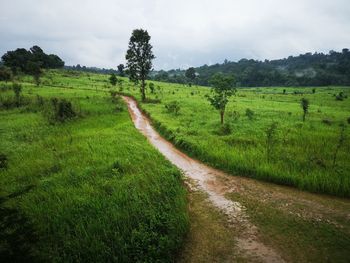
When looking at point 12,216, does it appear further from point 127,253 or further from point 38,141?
point 38,141

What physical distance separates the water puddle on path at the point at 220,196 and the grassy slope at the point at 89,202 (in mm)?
1386

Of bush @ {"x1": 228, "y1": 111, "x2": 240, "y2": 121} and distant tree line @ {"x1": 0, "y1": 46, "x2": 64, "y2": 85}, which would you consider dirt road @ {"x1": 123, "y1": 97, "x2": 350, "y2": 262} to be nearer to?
bush @ {"x1": 228, "y1": 111, "x2": 240, "y2": 121}

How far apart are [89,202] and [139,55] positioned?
122 ft

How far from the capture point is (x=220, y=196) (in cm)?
1120

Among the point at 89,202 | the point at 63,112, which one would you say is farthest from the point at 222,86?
the point at 89,202

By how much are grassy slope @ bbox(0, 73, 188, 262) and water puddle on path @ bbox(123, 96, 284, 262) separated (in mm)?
1386

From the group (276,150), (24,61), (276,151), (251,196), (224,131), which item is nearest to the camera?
(251,196)

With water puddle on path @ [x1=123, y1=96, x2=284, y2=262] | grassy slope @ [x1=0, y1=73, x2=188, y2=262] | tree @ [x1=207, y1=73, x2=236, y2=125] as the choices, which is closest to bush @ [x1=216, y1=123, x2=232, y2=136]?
tree @ [x1=207, y1=73, x2=236, y2=125]

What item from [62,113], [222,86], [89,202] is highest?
[222,86]

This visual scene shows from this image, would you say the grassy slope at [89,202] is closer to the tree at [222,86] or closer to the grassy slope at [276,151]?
the grassy slope at [276,151]

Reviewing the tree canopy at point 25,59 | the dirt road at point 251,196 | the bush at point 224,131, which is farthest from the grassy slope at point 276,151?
the tree canopy at point 25,59

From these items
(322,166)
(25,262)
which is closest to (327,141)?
(322,166)

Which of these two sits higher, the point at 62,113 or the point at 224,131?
the point at 62,113

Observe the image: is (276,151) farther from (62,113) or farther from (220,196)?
(62,113)
